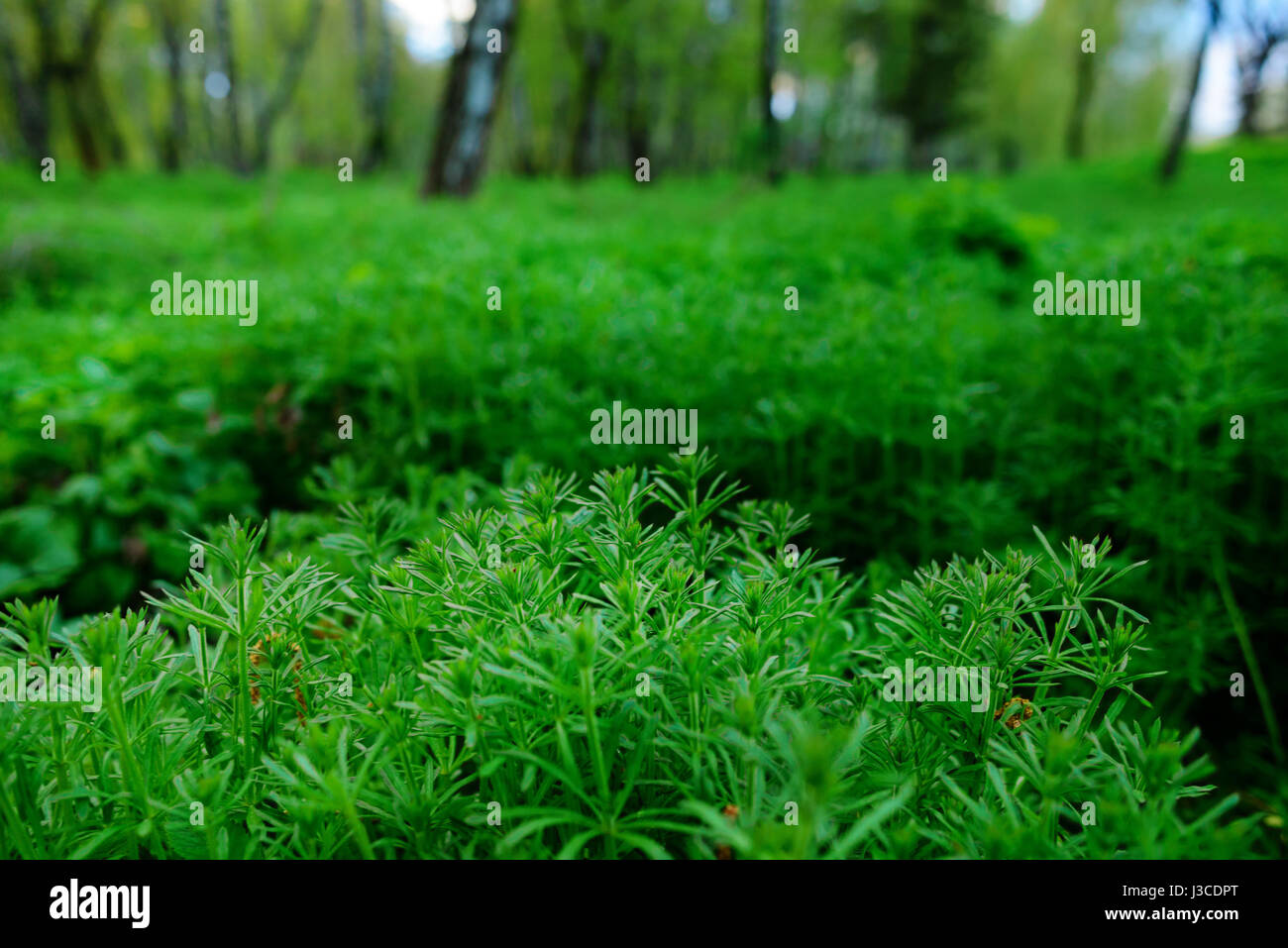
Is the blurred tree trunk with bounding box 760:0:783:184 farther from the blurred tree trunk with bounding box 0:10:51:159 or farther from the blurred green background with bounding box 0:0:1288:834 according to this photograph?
the blurred tree trunk with bounding box 0:10:51:159

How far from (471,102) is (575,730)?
9.98 m

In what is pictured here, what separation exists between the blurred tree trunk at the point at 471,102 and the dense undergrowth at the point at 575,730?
9.34m

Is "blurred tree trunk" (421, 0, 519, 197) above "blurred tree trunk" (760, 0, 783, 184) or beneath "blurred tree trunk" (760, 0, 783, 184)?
beneath

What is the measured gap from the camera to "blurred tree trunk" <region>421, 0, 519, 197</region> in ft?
29.5

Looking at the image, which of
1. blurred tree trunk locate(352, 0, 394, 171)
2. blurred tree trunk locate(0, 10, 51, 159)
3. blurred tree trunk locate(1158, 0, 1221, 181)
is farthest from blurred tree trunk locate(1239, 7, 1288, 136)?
blurred tree trunk locate(0, 10, 51, 159)

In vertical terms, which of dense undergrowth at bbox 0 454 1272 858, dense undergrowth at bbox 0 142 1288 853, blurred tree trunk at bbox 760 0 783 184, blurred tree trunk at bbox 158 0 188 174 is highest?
blurred tree trunk at bbox 158 0 188 174

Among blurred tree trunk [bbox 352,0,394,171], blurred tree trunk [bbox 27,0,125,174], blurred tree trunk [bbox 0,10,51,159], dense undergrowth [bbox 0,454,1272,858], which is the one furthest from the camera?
blurred tree trunk [bbox 352,0,394,171]

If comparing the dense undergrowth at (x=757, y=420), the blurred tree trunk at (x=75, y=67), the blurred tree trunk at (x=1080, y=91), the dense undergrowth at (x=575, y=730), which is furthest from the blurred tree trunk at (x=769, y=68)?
the blurred tree trunk at (x=1080, y=91)

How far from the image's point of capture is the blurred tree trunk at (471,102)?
899cm

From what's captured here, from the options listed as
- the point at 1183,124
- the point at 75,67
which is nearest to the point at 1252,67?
the point at 1183,124

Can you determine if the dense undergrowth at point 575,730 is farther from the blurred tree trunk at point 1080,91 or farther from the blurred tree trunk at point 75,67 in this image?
the blurred tree trunk at point 1080,91

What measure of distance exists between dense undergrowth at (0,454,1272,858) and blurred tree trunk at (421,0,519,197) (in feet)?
30.6
